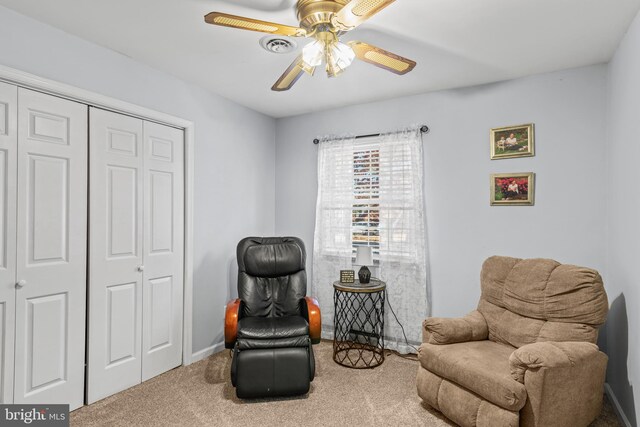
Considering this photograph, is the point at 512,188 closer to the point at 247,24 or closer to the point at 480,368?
the point at 480,368

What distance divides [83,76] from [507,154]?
3.25 m

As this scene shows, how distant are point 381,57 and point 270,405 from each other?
233 cm

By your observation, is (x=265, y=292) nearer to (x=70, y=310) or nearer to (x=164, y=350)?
(x=164, y=350)

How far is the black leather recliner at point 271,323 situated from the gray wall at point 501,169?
132 cm

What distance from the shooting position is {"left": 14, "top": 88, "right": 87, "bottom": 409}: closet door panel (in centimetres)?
221

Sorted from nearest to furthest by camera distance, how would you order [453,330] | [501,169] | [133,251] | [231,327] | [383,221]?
1. [453,330]
2. [231,327]
3. [133,251]
4. [501,169]
5. [383,221]

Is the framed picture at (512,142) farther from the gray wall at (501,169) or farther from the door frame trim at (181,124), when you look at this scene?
the door frame trim at (181,124)

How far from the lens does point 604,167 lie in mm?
2809

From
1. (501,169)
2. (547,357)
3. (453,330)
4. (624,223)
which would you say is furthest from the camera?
(501,169)

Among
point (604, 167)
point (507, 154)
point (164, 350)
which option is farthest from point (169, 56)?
point (604, 167)

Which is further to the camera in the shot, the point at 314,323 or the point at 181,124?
the point at 181,124

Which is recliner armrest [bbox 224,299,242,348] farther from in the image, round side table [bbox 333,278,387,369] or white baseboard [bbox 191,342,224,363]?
round side table [bbox 333,278,387,369]

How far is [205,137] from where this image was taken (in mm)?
3441

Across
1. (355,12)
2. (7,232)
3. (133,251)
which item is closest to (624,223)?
(355,12)
